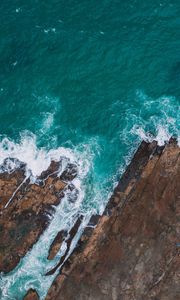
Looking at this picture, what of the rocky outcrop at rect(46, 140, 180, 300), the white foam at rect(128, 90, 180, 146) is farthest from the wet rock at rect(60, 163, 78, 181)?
the white foam at rect(128, 90, 180, 146)

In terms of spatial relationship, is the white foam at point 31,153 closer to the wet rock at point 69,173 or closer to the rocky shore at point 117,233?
the wet rock at point 69,173

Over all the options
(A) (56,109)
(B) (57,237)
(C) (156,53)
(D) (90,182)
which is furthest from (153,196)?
(C) (156,53)

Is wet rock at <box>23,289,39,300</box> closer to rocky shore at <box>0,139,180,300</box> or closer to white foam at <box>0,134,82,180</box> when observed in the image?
rocky shore at <box>0,139,180,300</box>

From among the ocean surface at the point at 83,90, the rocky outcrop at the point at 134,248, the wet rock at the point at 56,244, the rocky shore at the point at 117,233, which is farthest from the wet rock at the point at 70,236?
the rocky outcrop at the point at 134,248

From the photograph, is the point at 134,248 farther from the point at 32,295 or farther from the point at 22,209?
the point at 22,209

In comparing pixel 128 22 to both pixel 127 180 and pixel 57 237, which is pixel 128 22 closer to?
pixel 127 180

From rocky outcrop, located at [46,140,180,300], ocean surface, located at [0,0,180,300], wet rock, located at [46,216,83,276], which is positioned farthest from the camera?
ocean surface, located at [0,0,180,300]

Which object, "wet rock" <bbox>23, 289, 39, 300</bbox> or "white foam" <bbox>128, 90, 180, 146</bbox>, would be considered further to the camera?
"white foam" <bbox>128, 90, 180, 146</bbox>
